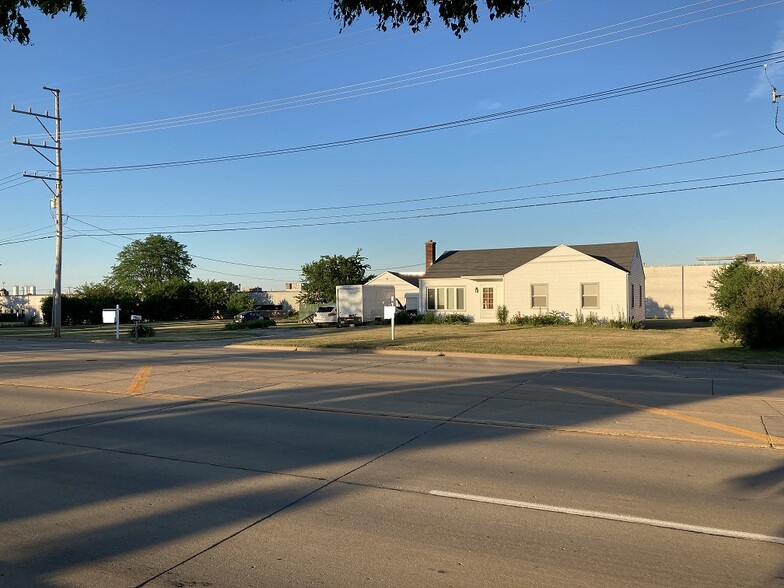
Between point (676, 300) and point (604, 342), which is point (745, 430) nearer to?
point (604, 342)

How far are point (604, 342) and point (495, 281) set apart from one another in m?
14.9

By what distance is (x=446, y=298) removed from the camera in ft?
134

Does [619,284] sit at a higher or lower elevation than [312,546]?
higher

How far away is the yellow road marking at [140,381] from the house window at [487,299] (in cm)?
2564

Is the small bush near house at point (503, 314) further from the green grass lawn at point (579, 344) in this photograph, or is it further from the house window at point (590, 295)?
the green grass lawn at point (579, 344)

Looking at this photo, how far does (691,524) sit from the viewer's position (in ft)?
16.3

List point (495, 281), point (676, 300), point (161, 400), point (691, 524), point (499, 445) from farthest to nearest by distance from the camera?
point (676, 300) → point (495, 281) → point (161, 400) → point (499, 445) → point (691, 524)

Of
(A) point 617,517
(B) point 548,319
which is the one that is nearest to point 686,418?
(A) point 617,517

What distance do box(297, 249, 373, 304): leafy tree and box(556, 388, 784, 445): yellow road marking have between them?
53.9 meters

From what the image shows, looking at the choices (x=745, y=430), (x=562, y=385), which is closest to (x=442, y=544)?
(x=745, y=430)

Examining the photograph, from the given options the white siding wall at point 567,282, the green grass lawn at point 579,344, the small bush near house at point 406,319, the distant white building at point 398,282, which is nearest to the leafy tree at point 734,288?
the green grass lawn at point 579,344

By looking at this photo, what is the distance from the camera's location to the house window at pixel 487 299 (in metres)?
39.3

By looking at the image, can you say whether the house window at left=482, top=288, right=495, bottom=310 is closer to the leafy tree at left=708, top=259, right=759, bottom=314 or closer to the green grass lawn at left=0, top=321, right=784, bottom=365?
the green grass lawn at left=0, top=321, right=784, bottom=365

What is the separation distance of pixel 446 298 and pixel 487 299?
2.99m
